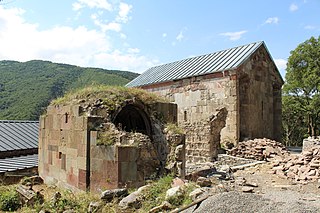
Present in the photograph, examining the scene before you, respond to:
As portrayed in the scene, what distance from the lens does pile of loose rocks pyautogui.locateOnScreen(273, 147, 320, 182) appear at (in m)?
9.91

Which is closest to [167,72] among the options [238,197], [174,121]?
[174,121]

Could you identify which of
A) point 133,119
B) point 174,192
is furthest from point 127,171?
point 133,119

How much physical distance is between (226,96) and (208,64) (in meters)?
3.26

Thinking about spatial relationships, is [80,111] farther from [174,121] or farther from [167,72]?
[167,72]

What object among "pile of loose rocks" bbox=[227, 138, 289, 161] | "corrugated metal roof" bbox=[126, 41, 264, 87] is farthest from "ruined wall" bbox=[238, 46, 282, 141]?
"pile of loose rocks" bbox=[227, 138, 289, 161]

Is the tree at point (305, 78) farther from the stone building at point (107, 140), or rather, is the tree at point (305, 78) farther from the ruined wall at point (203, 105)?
the stone building at point (107, 140)

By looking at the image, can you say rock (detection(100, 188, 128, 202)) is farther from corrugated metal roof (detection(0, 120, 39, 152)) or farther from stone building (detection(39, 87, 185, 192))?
corrugated metal roof (detection(0, 120, 39, 152))

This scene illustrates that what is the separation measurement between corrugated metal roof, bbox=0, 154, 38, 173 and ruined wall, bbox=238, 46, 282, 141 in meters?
10.9

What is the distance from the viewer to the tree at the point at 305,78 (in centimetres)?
2370

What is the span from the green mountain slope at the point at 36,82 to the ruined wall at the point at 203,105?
1311 cm

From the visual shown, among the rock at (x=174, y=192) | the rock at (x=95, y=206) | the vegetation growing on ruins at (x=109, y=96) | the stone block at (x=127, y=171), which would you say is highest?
the vegetation growing on ruins at (x=109, y=96)

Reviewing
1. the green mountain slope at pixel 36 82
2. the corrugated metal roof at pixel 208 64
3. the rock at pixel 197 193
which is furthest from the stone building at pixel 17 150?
the green mountain slope at pixel 36 82

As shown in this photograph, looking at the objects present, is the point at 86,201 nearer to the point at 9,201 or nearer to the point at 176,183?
the point at 176,183

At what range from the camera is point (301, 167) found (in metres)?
10.6
